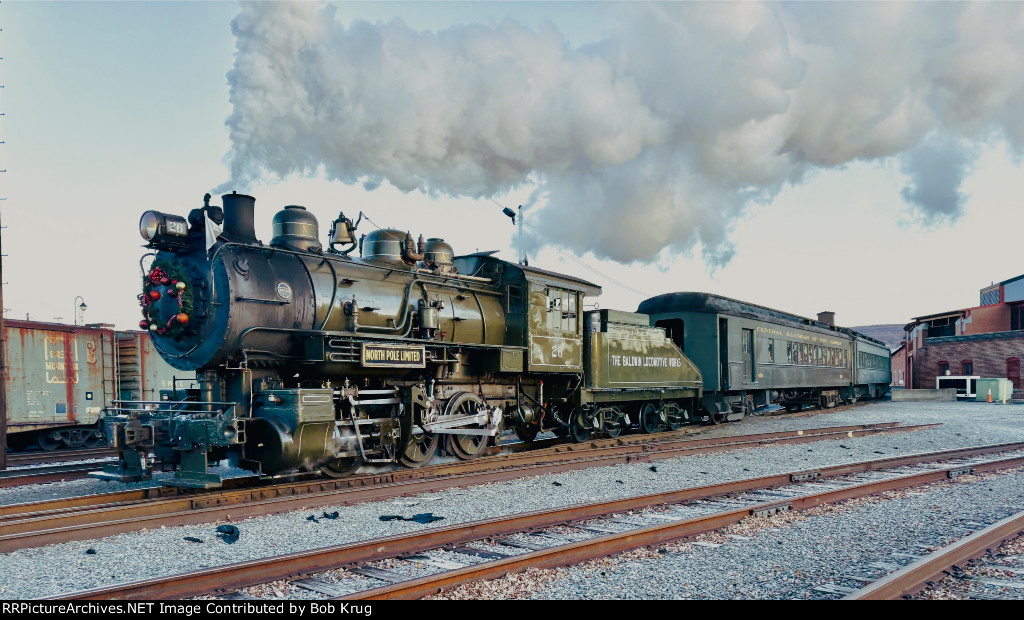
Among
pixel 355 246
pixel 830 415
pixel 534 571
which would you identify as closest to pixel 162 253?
pixel 355 246

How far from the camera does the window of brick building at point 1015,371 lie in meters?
37.8

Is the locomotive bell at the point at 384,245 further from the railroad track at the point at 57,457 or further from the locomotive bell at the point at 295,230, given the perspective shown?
the railroad track at the point at 57,457

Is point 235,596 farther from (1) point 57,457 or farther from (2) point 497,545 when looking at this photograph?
(1) point 57,457

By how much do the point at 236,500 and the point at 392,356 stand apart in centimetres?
274

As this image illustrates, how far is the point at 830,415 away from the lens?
24250 millimetres

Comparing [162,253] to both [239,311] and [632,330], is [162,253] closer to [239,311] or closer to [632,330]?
[239,311]

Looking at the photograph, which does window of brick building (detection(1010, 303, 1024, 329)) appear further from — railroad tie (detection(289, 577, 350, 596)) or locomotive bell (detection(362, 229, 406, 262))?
railroad tie (detection(289, 577, 350, 596))

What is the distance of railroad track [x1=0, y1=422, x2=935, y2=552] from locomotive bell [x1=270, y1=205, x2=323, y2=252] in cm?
319

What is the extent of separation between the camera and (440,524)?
283 inches

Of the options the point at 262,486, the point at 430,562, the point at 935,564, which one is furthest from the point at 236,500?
the point at 935,564

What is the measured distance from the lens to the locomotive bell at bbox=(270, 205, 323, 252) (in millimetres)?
9781

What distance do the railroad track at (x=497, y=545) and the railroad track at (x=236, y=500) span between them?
2.48m

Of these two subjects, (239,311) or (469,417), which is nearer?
(239,311)

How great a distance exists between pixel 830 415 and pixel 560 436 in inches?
524
